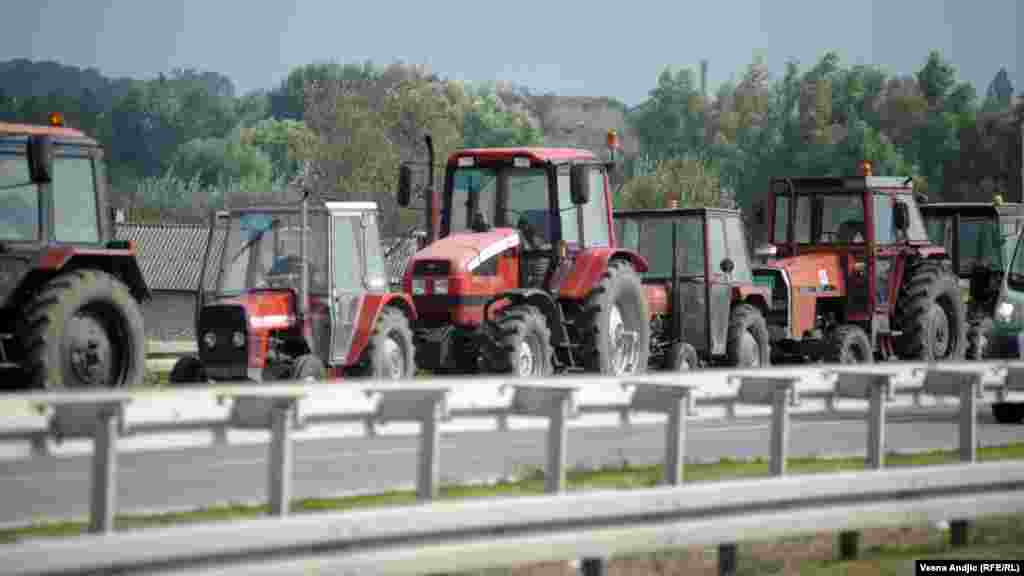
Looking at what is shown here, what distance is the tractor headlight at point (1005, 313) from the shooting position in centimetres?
2138

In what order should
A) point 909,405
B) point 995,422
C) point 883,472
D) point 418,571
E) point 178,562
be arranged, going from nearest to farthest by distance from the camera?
point 178,562
point 418,571
point 883,472
point 909,405
point 995,422

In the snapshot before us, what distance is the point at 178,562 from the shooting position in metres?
7.82

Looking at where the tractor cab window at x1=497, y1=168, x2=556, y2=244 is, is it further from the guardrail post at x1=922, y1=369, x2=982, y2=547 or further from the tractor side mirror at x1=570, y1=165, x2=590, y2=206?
the guardrail post at x1=922, y1=369, x2=982, y2=547

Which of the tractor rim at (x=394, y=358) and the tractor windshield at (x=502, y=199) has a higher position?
the tractor windshield at (x=502, y=199)

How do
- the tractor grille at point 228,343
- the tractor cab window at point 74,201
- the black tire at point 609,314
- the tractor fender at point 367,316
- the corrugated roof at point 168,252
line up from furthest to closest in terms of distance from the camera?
the corrugated roof at point 168,252, the black tire at point 609,314, the tractor fender at point 367,316, the tractor grille at point 228,343, the tractor cab window at point 74,201

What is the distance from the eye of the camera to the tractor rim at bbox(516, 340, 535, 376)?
21125 millimetres

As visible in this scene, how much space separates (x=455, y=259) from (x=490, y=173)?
1407 millimetres

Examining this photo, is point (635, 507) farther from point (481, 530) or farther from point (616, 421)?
point (616, 421)

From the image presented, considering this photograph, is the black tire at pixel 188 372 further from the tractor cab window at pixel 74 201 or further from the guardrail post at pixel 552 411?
the guardrail post at pixel 552 411

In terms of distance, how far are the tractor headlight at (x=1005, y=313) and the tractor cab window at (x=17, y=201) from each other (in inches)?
401

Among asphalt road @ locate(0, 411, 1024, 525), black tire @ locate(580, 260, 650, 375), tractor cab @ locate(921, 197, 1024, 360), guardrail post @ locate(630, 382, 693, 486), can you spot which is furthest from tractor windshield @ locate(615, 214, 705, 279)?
guardrail post @ locate(630, 382, 693, 486)

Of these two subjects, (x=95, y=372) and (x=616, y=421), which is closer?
(x=616, y=421)

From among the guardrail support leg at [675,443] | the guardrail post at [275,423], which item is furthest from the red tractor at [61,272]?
the guardrail post at [275,423]

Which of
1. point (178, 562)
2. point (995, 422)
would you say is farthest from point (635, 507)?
point (995, 422)
